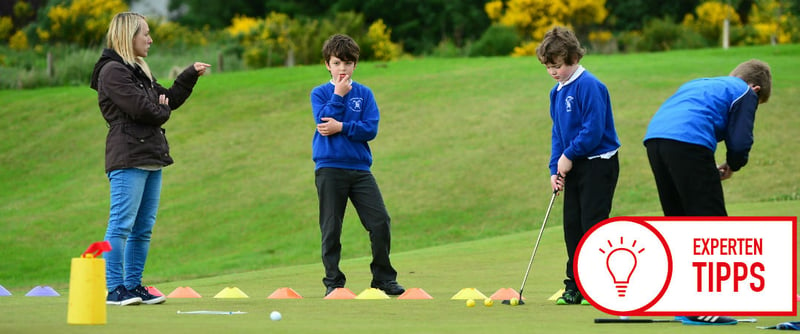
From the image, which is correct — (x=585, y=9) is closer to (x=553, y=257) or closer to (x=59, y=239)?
(x=59, y=239)

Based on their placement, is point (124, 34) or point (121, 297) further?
point (124, 34)

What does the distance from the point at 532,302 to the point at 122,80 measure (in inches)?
120

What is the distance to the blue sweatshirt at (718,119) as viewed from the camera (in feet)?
21.0

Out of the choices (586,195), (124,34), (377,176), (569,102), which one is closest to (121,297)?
(124,34)

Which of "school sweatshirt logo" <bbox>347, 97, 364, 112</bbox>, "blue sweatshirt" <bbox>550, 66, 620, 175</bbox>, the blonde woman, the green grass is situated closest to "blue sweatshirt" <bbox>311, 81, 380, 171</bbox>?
"school sweatshirt logo" <bbox>347, 97, 364, 112</bbox>

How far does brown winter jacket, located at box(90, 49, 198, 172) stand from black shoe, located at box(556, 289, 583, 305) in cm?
273

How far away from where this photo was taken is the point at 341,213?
28.3ft

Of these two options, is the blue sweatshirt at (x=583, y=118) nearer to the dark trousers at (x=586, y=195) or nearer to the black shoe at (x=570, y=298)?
the dark trousers at (x=586, y=195)

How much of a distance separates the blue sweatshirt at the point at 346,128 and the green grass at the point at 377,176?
1.08 metres

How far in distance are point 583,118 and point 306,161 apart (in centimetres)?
1847

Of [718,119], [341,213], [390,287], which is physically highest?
[718,119]

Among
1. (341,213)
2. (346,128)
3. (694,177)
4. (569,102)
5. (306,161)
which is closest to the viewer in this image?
(694,177)

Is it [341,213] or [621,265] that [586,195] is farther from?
[341,213]

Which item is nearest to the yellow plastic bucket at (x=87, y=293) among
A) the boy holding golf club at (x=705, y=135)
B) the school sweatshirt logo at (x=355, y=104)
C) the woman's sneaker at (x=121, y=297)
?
the woman's sneaker at (x=121, y=297)
